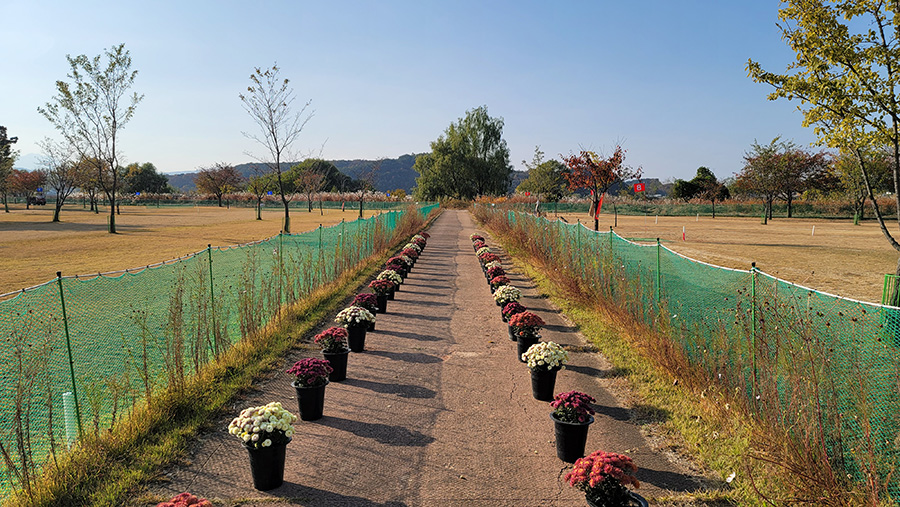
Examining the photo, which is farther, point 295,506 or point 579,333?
point 579,333

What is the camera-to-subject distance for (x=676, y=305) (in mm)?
6703

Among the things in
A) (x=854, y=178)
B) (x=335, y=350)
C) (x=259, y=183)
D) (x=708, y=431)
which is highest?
(x=854, y=178)

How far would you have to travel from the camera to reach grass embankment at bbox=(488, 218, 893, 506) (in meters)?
3.59

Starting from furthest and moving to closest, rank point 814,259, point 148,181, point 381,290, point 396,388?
point 148,181, point 814,259, point 381,290, point 396,388

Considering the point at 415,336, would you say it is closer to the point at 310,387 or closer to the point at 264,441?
the point at 310,387

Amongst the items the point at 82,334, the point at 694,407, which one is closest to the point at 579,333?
the point at 694,407

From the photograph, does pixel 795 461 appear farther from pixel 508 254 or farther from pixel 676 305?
pixel 508 254

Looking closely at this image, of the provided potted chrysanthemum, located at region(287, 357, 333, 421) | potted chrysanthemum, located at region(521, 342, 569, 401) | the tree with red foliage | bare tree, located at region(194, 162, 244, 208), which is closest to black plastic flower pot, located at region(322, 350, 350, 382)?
potted chrysanthemum, located at region(287, 357, 333, 421)

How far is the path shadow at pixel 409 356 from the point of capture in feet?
24.1

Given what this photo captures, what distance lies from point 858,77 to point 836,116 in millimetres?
498

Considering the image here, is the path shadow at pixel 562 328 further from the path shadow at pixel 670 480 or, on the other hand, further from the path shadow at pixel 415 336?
the path shadow at pixel 670 480

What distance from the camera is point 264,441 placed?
12.6 feet

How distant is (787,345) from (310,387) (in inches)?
158

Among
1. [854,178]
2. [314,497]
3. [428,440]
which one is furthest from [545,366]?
[854,178]
